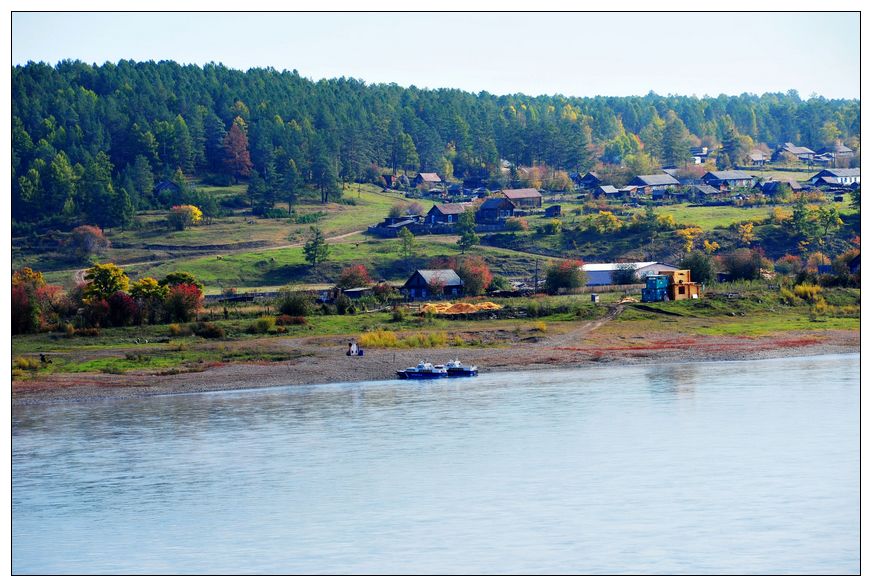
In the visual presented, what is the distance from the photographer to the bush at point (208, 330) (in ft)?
208

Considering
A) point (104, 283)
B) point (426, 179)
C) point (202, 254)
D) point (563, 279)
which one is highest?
point (426, 179)

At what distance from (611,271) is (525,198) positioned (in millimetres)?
46225

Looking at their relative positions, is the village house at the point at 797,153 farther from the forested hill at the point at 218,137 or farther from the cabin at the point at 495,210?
the cabin at the point at 495,210

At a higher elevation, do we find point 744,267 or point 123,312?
point 123,312

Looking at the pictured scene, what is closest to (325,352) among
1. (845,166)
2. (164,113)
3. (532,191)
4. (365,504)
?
(365,504)

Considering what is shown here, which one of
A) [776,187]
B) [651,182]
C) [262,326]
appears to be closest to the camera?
[262,326]

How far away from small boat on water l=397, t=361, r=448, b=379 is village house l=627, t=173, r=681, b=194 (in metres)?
94.6

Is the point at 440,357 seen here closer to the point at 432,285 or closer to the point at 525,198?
the point at 432,285

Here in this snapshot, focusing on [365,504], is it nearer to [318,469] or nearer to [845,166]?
[318,469]

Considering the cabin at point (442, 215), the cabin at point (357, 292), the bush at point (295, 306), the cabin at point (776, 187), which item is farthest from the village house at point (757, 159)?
the bush at point (295, 306)

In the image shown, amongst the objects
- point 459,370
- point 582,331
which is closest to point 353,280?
point 582,331

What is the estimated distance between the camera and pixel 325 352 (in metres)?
60.3

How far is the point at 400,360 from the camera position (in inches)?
2331

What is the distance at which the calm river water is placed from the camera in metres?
29.6
